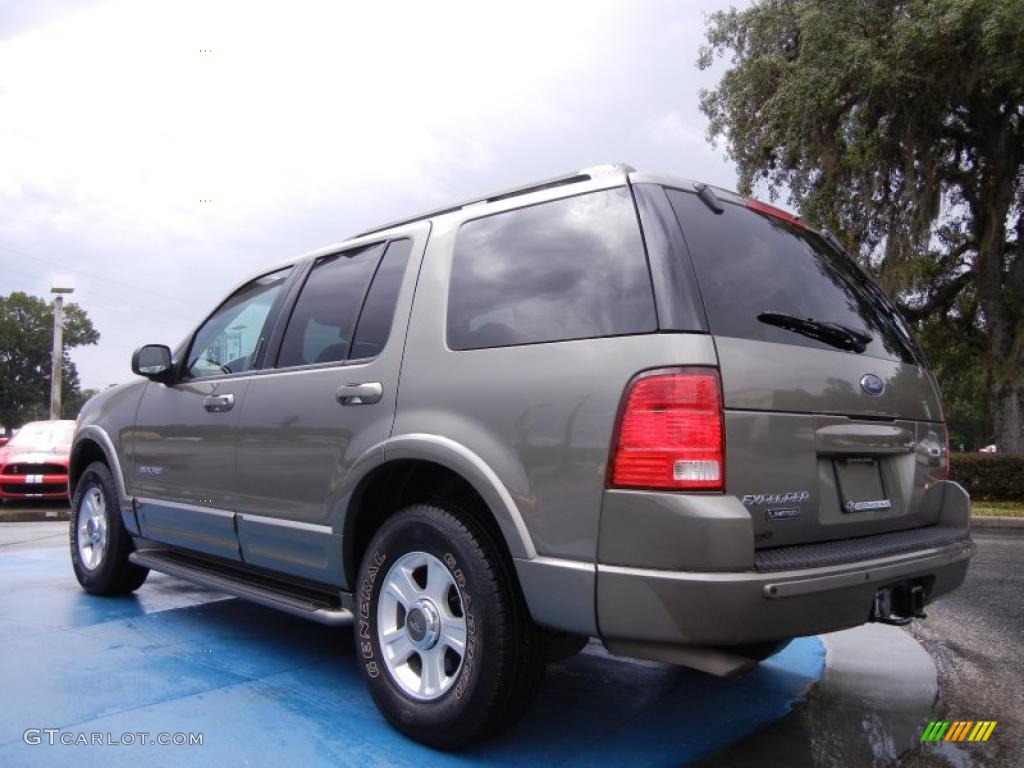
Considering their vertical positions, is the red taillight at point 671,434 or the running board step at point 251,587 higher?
the red taillight at point 671,434

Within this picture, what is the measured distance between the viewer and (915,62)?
14734 millimetres

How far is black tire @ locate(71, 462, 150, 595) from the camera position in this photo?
5062mm

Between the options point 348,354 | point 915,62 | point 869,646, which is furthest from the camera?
point 915,62

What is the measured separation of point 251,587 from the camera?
3764 millimetres

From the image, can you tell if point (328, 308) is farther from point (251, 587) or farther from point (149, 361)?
point (149, 361)

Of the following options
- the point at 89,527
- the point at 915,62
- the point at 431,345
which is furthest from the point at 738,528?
the point at 915,62

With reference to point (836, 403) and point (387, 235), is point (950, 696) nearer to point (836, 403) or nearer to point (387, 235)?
point (836, 403)

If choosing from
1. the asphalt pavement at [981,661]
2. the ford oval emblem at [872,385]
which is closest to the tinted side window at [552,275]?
the ford oval emblem at [872,385]

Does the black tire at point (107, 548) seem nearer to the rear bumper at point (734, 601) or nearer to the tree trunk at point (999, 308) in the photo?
the rear bumper at point (734, 601)

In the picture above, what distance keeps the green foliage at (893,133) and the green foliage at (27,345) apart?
64538mm

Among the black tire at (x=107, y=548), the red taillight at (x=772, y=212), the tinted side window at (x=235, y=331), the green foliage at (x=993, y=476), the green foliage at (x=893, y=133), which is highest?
the green foliage at (x=893, y=133)

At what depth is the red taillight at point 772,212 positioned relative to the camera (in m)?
3.20

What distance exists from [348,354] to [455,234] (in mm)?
700

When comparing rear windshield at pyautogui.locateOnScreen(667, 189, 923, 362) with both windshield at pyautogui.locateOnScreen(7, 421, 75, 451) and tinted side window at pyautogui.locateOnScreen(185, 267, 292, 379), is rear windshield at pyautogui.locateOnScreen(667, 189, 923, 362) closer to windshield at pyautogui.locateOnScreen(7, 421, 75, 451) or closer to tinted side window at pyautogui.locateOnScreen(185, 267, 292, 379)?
tinted side window at pyautogui.locateOnScreen(185, 267, 292, 379)
